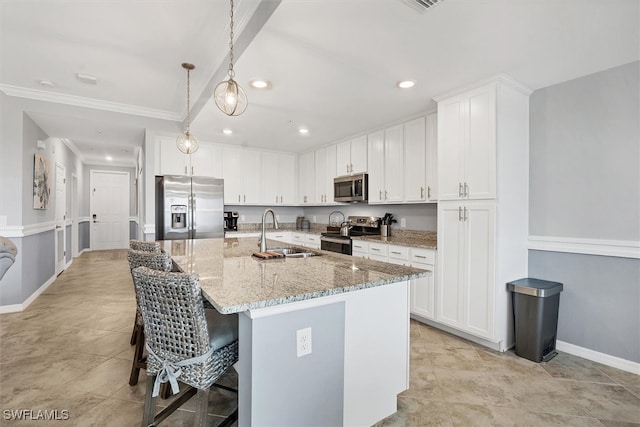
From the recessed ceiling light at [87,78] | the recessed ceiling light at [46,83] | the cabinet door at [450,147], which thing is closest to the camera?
the cabinet door at [450,147]

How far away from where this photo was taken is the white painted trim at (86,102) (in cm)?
355

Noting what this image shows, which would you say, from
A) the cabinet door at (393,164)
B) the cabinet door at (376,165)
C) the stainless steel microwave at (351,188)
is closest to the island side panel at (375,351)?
the cabinet door at (393,164)

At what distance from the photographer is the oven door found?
416cm

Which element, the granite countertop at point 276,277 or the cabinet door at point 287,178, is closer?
the granite countertop at point 276,277

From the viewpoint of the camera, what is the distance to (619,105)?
2.41m

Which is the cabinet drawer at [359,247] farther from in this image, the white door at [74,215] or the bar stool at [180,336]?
the white door at [74,215]

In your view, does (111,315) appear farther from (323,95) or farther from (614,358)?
(614,358)

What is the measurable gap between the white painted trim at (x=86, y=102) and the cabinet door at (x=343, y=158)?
2.45 metres

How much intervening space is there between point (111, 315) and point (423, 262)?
3.63m

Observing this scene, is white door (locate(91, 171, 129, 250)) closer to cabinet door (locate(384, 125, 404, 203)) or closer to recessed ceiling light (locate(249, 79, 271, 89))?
recessed ceiling light (locate(249, 79, 271, 89))

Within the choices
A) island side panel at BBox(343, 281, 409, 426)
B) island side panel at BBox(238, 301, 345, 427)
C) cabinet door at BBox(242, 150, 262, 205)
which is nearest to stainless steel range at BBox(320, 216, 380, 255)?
cabinet door at BBox(242, 150, 262, 205)

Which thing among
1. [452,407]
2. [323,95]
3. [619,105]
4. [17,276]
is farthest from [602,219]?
[17,276]

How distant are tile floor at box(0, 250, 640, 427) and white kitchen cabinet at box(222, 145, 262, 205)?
2.64 meters

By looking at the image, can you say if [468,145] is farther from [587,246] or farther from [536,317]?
[536,317]
